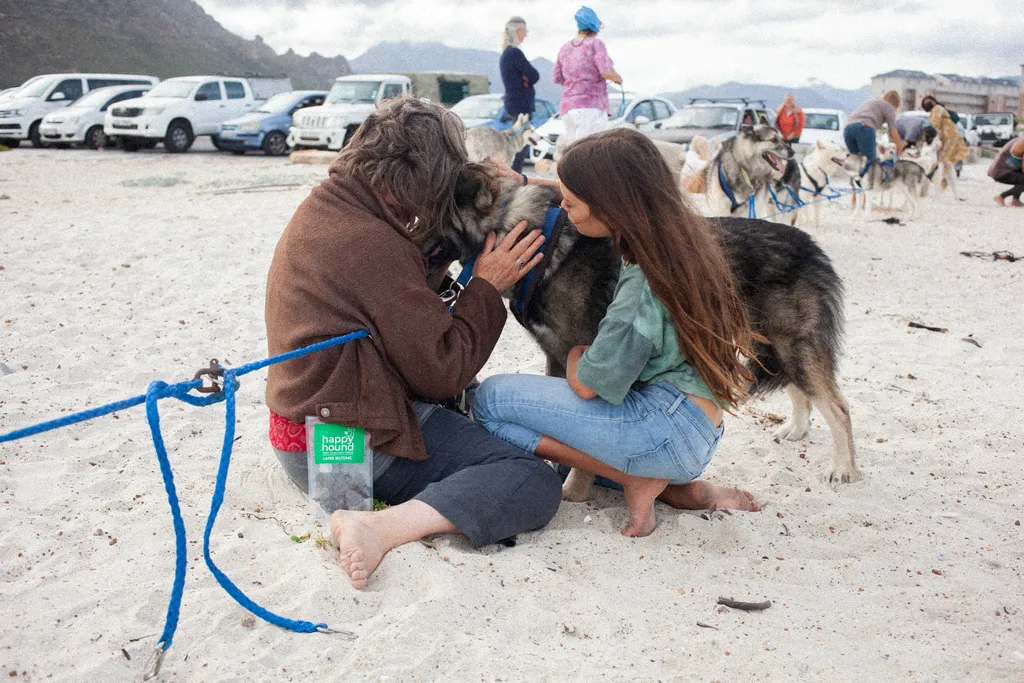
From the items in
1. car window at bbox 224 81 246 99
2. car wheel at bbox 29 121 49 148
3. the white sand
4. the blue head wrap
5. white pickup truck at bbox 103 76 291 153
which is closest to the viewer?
the white sand

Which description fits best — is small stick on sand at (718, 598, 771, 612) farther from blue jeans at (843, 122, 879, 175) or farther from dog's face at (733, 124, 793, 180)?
blue jeans at (843, 122, 879, 175)

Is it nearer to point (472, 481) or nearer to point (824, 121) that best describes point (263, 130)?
point (824, 121)

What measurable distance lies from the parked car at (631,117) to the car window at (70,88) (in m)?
10.5

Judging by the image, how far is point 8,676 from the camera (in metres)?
1.91

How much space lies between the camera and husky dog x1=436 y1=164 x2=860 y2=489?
2.85 m

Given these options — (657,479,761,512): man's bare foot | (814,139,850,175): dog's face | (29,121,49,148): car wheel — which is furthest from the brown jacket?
(29,121,49,148): car wheel

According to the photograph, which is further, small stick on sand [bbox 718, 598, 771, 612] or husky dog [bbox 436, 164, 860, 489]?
husky dog [bbox 436, 164, 860, 489]

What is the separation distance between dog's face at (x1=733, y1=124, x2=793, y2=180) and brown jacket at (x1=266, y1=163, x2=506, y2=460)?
238 inches

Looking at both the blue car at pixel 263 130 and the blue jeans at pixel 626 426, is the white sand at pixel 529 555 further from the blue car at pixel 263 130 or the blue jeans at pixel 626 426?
the blue car at pixel 263 130

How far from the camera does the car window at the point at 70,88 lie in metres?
18.0

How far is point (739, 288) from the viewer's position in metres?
3.02

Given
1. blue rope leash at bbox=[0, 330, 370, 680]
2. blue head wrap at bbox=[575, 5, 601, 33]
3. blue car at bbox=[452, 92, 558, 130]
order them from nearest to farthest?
blue rope leash at bbox=[0, 330, 370, 680], blue head wrap at bbox=[575, 5, 601, 33], blue car at bbox=[452, 92, 558, 130]

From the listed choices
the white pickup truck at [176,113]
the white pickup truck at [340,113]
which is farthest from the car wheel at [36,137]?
the white pickup truck at [340,113]

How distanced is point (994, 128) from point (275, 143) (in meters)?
28.1
